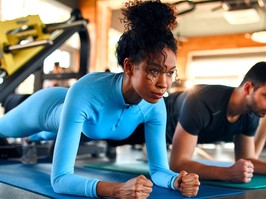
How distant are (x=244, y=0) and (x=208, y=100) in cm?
315

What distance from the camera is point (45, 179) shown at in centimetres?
153

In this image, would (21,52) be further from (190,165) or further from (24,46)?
(190,165)

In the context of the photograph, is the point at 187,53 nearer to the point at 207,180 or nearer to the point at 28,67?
the point at 28,67

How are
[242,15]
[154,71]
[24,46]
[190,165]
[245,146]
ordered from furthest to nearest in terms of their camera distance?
1. [242,15]
2. [24,46]
3. [245,146]
4. [190,165]
5. [154,71]

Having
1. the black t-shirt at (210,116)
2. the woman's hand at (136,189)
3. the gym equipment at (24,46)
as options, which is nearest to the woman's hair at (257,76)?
the black t-shirt at (210,116)

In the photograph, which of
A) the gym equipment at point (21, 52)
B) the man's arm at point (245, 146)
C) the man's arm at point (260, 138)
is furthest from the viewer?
the gym equipment at point (21, 52)

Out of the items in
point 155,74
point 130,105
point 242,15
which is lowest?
point 130,105

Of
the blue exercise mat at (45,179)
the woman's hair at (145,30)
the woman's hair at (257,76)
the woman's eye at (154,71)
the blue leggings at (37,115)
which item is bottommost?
the blue exercise mat at (45,179)

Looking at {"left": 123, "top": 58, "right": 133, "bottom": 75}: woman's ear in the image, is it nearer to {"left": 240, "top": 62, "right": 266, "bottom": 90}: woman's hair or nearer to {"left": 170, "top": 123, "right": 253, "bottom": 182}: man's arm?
{"left": 170, "top": 123, "right": 253, "bottom": 182}: man's arm

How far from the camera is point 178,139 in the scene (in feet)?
5.09

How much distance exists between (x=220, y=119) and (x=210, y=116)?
0.22 feet

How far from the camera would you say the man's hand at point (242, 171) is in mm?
1367

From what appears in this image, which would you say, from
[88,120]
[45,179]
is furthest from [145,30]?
[45,179]

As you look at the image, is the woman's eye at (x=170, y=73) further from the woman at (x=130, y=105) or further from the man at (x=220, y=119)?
the man at (x=220, y=119)
